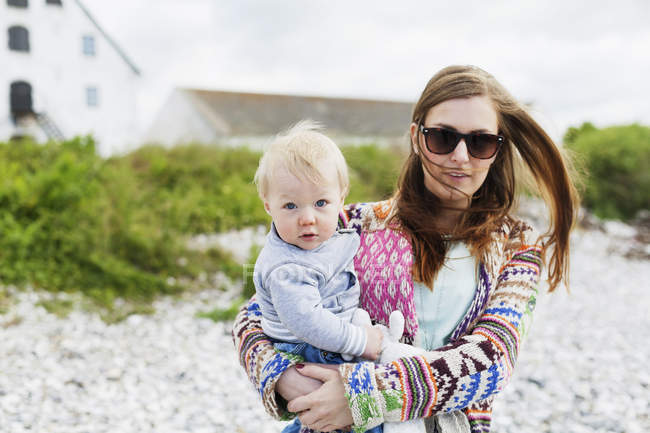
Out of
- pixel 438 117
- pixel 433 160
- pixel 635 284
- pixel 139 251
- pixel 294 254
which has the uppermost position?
pixel 438 117

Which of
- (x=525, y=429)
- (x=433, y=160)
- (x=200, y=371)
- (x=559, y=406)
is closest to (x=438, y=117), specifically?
(x=433, y=160)

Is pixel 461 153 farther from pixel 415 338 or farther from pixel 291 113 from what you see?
pixel 291 113

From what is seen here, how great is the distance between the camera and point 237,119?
77.9 ft

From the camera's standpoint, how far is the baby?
5.00 feet

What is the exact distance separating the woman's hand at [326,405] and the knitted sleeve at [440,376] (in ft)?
0.13

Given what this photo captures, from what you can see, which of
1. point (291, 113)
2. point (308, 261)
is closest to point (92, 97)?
point (291, 113)

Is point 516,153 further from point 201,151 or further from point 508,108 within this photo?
point 201,151

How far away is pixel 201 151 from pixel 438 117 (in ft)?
33.0

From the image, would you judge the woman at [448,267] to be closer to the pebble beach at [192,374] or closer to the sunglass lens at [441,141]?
the sunglass lens at [441,141]

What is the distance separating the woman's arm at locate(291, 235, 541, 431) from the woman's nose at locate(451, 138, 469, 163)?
517 mm

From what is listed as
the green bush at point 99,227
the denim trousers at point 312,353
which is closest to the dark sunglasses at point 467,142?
the denim trousers at point 312,353

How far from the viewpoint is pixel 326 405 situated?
1.51 m

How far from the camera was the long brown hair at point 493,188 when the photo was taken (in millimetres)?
1762

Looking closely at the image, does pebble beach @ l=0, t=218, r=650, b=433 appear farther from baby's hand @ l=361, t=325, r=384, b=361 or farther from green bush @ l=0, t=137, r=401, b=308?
baby's hand @ l=361, t=325, r=384, b=361
